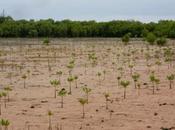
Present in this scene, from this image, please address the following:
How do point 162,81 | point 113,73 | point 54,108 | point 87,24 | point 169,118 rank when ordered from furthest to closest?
point 87,24 → point 113,73 → point 162,81 → point 54,108 → point 169,118

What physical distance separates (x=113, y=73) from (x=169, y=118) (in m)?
7.72

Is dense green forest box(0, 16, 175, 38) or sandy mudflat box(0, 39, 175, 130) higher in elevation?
dense green forest box(0, 16, 175, 38)

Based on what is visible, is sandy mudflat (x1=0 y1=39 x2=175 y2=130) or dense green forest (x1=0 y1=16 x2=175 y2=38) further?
dense green forest (x1=0 y1=16 x2=175 y2=38)

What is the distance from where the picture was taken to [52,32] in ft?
212

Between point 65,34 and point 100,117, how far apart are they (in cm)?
5518

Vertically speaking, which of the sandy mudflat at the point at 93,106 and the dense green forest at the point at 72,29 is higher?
the dense green forest at the point at 72,29

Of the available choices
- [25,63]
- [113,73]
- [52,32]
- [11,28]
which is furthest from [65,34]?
[113,73]

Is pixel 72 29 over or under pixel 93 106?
over

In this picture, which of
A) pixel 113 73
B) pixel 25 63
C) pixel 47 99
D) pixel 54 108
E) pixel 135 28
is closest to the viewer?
pixel 54 108

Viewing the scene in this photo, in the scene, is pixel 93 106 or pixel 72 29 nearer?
pixel 93 106

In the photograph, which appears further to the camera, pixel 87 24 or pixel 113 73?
pixel 87 24

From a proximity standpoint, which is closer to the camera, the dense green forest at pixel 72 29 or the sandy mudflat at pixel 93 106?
the sandy mudflat at pixel 93 106

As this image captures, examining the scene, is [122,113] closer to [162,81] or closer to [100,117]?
[100,117]

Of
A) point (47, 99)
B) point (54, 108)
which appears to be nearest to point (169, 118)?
point (54, 108)
